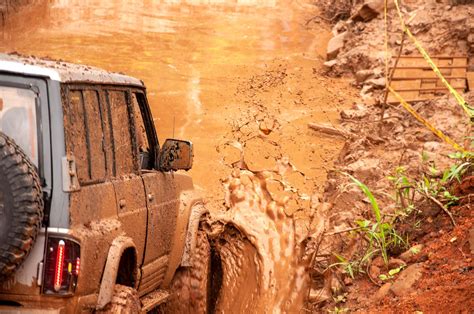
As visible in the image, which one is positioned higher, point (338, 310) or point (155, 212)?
point (155, 212)

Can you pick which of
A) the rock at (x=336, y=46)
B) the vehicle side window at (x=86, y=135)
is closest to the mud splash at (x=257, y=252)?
the vehicle side window at (x=86, y=135)

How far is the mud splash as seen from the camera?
6191 mm

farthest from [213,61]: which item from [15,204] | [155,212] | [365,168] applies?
[15,204]

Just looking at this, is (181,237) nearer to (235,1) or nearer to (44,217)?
(44,217)

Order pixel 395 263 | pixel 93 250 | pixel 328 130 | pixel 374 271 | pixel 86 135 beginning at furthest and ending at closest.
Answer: pixel 328 130, pixel 374 271, pixel 395 263, pixel 86 135, pixel 93 250

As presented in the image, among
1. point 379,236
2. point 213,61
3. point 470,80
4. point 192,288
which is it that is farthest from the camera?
point 213,61

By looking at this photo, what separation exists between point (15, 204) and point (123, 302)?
910mm

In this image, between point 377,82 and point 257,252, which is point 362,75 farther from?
point 257,252

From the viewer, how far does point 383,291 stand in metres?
5.04

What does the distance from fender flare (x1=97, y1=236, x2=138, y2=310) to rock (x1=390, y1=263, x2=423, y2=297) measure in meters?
1.65

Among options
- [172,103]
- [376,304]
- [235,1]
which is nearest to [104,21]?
[235,1]

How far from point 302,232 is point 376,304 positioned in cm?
174

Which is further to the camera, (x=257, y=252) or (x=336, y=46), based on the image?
(x=336, y=46)

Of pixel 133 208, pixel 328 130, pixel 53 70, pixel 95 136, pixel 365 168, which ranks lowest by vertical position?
pixel 328 130
